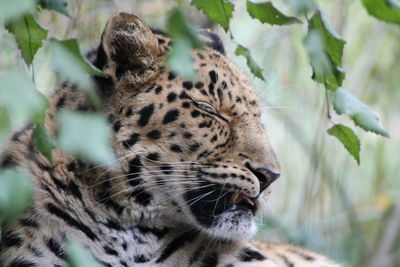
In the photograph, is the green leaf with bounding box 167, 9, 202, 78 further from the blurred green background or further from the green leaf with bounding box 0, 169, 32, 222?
the blurred green background

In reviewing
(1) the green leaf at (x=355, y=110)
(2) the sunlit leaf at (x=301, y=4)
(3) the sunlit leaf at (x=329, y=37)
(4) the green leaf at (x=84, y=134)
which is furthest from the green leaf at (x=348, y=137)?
(4) the green leaf at (x=84, y=134)

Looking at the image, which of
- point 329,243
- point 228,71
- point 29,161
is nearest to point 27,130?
point 29,161

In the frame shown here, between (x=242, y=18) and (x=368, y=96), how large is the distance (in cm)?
191

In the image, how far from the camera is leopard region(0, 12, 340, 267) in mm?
3947

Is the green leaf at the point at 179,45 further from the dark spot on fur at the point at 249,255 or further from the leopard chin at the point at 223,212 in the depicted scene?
the dark spot on fur at the point at 249,255

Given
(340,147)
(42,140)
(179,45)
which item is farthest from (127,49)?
(340,147)

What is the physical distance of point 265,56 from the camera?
818 centimetres

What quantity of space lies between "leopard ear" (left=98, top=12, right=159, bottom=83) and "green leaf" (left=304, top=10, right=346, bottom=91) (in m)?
1.32

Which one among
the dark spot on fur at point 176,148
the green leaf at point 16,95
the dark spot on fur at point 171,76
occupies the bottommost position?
the dark spot on fur at point 176,148

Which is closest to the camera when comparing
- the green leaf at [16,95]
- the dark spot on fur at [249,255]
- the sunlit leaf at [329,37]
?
the green leaf at [16,95]

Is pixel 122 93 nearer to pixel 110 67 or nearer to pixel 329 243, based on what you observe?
pixel 110 67

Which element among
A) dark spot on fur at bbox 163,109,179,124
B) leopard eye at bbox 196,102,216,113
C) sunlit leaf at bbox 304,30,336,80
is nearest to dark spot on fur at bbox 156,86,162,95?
dark spot on fur at bbox 163,109,179,124

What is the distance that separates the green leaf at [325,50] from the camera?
2549mm

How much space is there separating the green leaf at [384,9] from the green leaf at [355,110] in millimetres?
421
